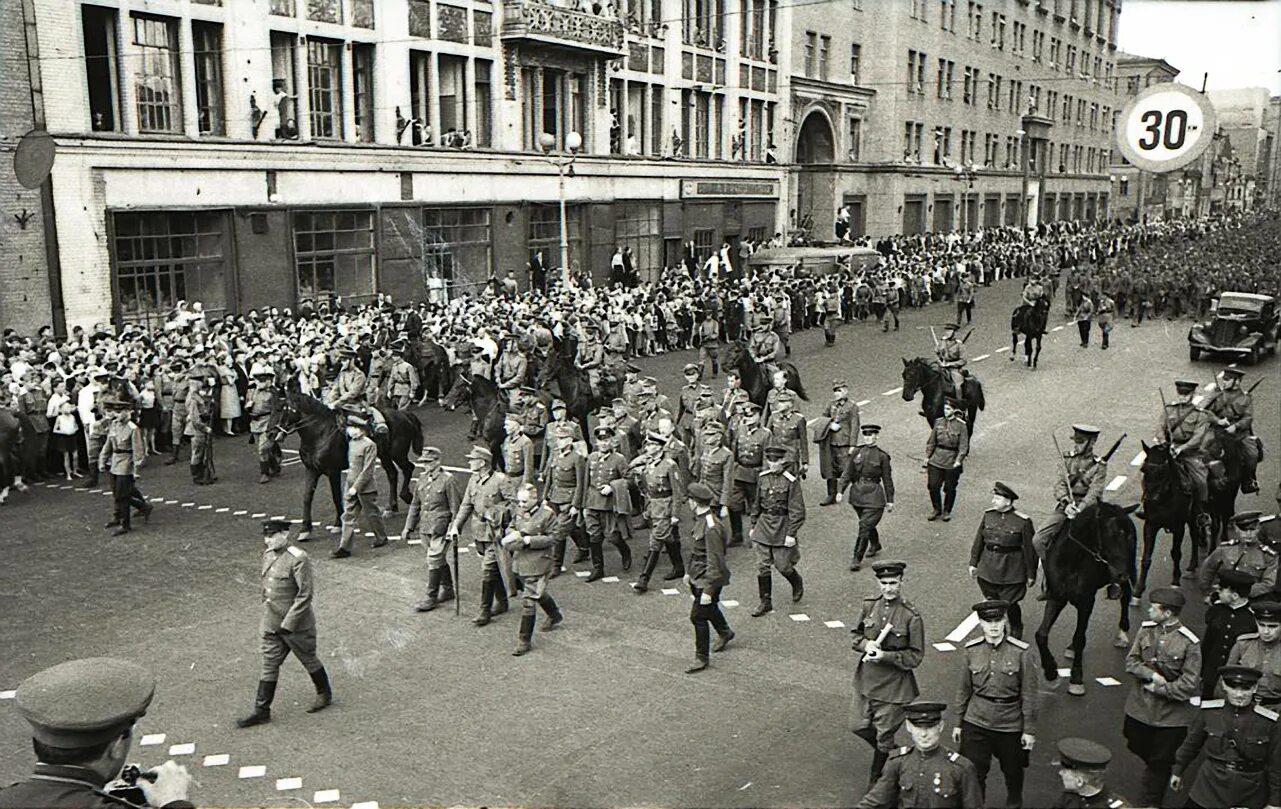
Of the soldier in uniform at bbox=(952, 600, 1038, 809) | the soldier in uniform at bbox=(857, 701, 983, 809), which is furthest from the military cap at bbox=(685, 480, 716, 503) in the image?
the soldier in uniform at bbox=(857, 701, 983, 809)

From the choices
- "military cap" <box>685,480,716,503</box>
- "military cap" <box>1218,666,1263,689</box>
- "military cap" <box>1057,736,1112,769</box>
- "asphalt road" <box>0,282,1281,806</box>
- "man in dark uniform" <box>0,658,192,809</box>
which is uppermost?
"man in dark uniform" <box>0,658,192,809</box>

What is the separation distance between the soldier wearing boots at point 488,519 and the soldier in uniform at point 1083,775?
633 cm

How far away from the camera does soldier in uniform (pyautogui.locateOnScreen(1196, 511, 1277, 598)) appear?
9.45 meters

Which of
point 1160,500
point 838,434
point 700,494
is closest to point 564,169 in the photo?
point 838,434

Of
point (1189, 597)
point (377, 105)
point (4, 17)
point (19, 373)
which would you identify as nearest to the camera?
point (1189, 597)

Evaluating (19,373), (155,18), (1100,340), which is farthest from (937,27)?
(19,373)

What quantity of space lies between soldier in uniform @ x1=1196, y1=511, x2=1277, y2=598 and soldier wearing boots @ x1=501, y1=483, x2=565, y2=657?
588 cm

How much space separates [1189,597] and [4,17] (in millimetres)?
23556

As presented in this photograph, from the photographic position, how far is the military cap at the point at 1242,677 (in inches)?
271

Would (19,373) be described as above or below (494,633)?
above

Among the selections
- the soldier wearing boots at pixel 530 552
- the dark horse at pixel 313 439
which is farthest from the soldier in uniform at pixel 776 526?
the dark horse at pixel 313 439

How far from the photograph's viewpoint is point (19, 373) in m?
17.7

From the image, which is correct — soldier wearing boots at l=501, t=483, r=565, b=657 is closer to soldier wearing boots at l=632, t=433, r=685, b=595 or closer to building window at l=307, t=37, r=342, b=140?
soldier wearing boots at l=632, t=433, r=685, b=595

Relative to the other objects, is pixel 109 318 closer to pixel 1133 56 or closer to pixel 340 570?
pixel 340 570
